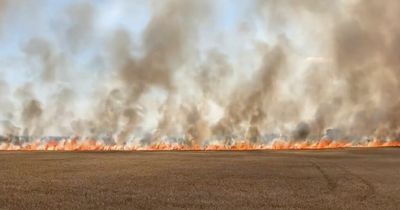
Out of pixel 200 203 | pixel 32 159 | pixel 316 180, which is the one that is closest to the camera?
pixel 200 203

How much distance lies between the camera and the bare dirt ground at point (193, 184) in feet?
29.8

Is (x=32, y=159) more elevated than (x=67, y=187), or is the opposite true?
(x=32, y=159)

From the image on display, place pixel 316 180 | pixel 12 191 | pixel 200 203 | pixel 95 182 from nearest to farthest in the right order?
pixel 200 203 < pixel 12 191 < pixel 95 182 < pixel 316 180

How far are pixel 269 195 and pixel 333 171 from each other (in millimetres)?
4708

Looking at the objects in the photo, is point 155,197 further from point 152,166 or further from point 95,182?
point 152,166

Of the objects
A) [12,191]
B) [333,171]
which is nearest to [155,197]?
[12,191]

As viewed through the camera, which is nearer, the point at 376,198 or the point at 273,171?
the point at 376,198

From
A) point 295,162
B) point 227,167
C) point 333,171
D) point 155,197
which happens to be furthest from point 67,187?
point 295,162

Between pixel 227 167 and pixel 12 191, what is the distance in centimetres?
644

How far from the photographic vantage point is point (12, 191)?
984 cm

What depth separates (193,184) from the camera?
1116 cm

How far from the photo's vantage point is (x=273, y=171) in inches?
545

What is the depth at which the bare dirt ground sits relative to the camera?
909 cm

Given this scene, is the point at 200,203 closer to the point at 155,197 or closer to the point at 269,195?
the point at 155,197
